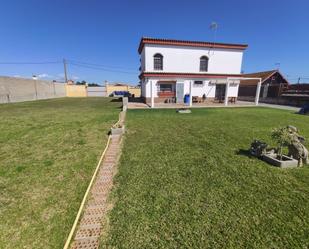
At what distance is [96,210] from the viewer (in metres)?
2.77

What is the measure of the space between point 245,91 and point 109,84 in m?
28.1

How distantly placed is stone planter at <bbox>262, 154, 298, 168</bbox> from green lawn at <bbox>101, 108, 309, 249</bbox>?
17 centimetres

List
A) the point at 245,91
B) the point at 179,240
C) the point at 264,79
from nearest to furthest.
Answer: the point at 179,240
the point at 264,79
the point at 245,91

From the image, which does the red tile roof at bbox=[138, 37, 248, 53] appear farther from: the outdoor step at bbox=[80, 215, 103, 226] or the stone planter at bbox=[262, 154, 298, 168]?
the outdoor step at bbox=[80, 215, 103, 226]

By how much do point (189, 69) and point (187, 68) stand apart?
0.25 m

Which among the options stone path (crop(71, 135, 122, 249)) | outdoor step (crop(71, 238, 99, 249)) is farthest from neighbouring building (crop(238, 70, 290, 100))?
outdoor step (crop(71, 238, 99, 249))

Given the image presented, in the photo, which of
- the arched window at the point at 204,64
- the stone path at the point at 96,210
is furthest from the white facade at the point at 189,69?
the stone path at the point at 96,210

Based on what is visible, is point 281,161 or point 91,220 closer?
point 91,220

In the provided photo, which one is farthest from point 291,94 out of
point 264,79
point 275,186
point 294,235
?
point 294,235

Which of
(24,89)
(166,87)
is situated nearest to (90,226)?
(166,87)

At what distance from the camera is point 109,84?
38.9 meters

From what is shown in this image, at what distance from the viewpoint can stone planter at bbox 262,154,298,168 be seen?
4098mm

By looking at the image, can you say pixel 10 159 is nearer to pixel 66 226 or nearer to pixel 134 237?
pixel 66 226

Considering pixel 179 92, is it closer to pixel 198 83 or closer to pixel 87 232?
pixel 198 83
